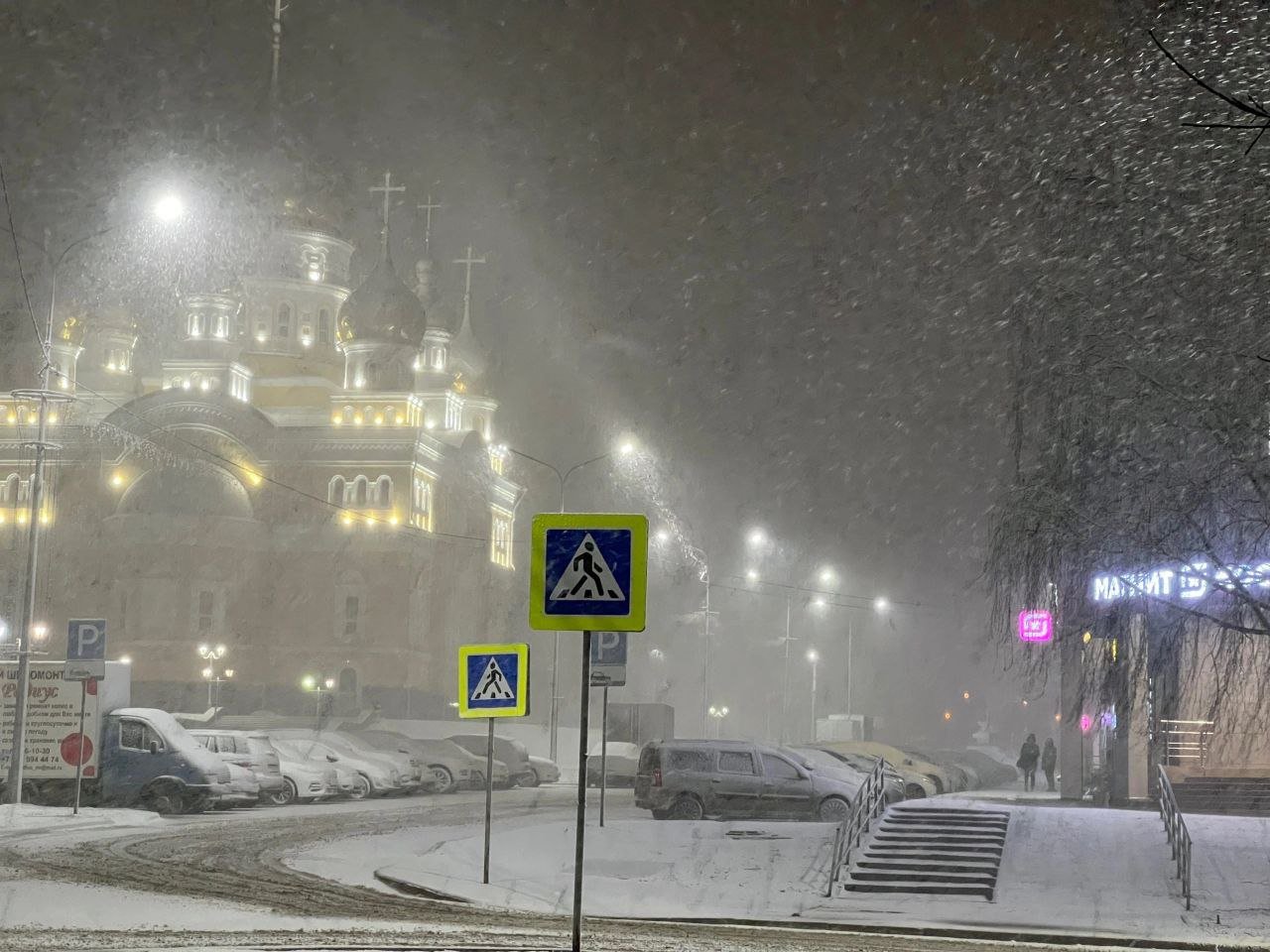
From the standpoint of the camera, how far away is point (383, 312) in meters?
83.1

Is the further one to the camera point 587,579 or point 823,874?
point 823,874

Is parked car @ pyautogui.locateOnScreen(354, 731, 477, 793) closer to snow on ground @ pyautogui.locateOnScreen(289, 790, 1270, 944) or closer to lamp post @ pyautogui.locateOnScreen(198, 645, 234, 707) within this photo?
snow on ground @ pyautogui.locateOnScreen(289, 790, 1270, 944)

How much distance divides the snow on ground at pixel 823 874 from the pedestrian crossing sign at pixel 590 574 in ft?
22.1

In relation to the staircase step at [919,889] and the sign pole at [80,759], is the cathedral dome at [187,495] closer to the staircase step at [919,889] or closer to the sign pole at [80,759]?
the sign pole at [80,759]

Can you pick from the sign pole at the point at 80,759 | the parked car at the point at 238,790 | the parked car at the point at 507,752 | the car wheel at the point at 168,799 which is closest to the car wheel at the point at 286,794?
the parked car at the point at 238,790

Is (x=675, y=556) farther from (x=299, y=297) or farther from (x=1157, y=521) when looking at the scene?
(x=1157, y=521)

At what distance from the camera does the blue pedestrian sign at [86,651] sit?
2488 centimetres

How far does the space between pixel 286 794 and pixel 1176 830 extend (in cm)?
1911

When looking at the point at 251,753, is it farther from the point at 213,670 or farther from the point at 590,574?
the point at 213,670

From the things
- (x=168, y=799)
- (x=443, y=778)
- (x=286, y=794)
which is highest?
(x=168, y=799)

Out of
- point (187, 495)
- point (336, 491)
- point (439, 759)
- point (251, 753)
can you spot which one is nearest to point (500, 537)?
point (336, 491)

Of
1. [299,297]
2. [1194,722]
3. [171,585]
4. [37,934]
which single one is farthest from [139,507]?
[37,934]

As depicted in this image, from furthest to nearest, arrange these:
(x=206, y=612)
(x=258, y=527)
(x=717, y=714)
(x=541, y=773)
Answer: (x=717, y=714)
(x=258, y=527)
(x=206, y=612)
(x=541, y=773)

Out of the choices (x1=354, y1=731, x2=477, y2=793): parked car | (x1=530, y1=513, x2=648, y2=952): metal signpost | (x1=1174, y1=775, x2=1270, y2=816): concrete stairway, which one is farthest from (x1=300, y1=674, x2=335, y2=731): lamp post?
(x1=530, y1=513, x2=648, y2=952): metal signpost
